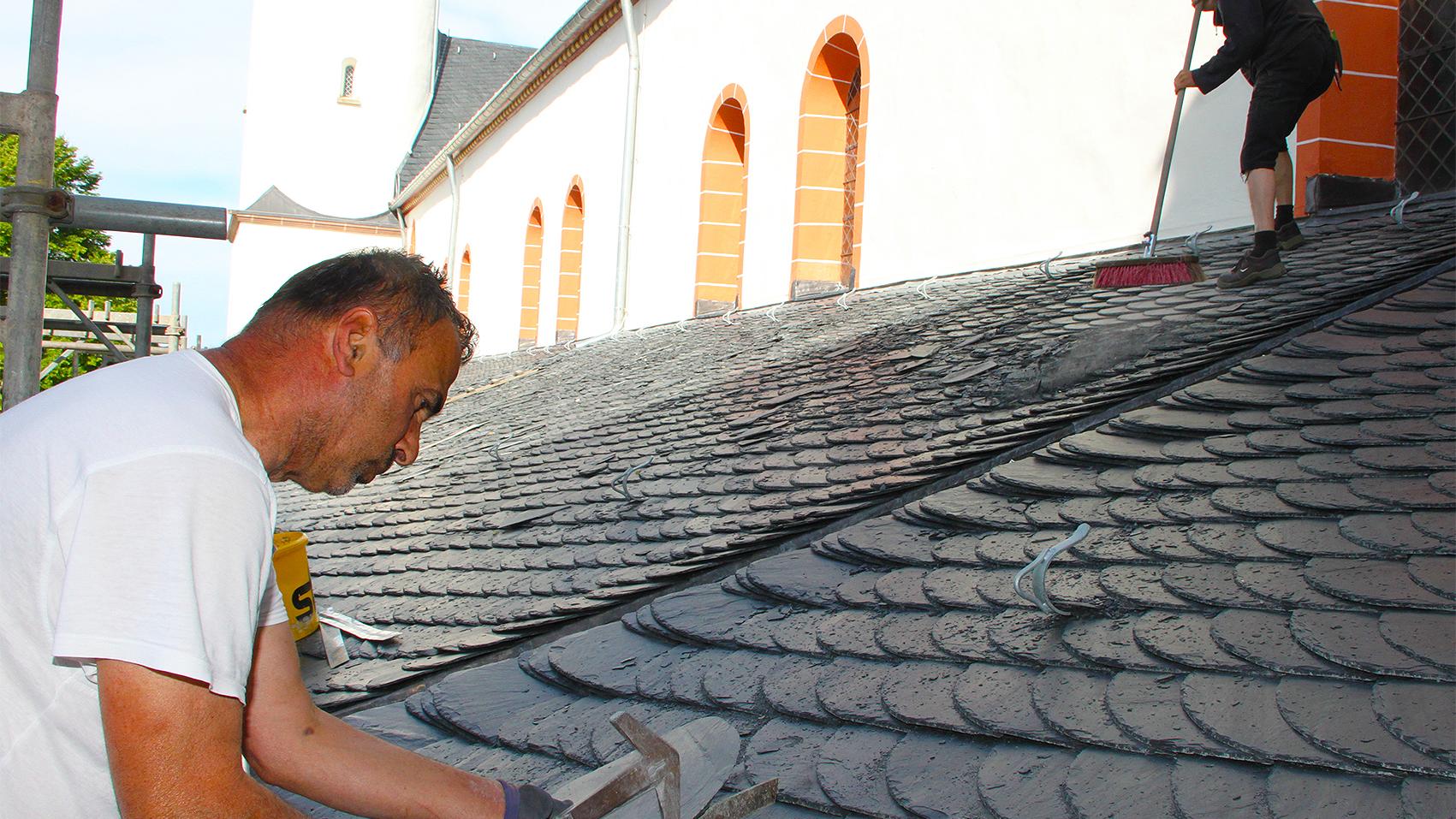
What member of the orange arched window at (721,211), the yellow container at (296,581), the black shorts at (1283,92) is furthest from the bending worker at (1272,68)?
the orange arched window at (721,211)

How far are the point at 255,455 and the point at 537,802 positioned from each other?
2.26 ft

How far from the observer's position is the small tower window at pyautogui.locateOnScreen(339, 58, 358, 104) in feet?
97.3

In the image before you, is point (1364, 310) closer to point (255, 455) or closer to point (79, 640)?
point (255, 455)

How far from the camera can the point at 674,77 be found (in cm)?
1339

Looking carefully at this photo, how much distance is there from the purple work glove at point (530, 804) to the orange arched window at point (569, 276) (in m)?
15.9

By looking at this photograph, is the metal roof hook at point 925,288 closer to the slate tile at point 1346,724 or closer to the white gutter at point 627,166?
the slate tile at point 1346,724

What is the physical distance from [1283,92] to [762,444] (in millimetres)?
2402

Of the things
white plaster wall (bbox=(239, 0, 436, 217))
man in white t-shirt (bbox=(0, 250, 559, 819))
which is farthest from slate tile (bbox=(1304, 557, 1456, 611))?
white plaster wall (bbox=(239, 0, 436, 217))

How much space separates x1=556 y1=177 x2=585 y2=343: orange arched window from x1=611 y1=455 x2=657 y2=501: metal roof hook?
1239cm

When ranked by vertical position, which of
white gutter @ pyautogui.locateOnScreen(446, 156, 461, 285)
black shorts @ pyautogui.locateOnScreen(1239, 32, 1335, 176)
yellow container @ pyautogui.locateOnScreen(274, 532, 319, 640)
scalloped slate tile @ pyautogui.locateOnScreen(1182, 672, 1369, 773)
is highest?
white gutter @ pyautogui.locateOnScreen(446, 156, 461, 285)

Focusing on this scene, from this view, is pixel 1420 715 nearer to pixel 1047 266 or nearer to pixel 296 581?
pixel 296 581

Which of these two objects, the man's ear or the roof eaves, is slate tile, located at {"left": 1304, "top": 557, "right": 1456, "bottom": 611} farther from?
the roof eaves

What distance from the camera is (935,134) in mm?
8852

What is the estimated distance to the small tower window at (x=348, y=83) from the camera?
29.7 m
